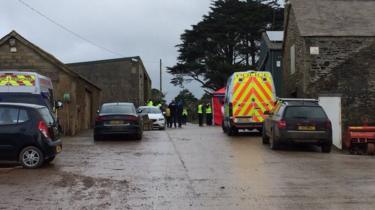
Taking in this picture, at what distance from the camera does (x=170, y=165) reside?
13516 mm

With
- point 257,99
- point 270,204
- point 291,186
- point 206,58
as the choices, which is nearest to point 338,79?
point 257,99

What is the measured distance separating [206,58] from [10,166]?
44646 millimetres

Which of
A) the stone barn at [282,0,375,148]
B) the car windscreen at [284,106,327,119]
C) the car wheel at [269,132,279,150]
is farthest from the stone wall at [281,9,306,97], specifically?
the car wheel at [269,132,279,150]

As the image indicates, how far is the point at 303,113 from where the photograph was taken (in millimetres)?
17500

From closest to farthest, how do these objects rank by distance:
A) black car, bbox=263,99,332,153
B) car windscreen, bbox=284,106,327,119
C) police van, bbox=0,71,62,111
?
black car, bbox=263,99,332,153
car windscreen, bbox=284,106,327,119
police van, bbox=0,71,62,111

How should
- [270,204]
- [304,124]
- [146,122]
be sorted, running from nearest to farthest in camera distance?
[270,204] → [304,124] → [146,122]

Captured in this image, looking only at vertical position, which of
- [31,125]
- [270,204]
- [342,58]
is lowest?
[270,204]

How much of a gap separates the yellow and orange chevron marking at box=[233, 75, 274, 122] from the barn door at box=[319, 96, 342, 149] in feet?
16.2

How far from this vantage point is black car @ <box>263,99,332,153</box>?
17.2 m

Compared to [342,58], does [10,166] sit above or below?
below

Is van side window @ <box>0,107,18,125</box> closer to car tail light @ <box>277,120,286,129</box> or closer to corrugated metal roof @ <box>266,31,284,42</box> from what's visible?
car tail light @ <box>277,120,286,129</box>

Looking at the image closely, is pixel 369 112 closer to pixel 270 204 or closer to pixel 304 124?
pixel 304 124

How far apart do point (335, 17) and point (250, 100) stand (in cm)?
960

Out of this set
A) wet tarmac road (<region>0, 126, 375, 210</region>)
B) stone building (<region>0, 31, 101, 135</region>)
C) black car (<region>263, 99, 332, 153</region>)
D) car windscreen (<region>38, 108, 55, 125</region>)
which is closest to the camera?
wet tarmac road (<region>0, 126, 375, 210</region>)
